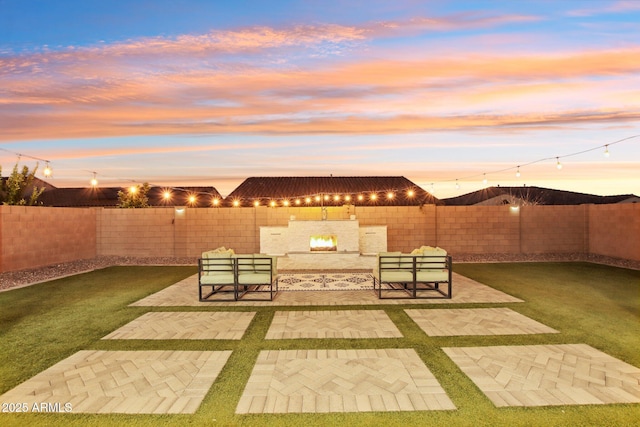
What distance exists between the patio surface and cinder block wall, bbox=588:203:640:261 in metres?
8.99

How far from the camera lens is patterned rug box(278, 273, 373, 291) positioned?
8.27 metres

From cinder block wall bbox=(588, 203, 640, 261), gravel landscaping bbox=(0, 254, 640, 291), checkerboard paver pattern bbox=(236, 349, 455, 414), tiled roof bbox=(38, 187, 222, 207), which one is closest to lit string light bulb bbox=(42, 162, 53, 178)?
gravel landscaping bbox=(0, 254, 640, 291)

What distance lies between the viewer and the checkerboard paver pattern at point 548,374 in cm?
320

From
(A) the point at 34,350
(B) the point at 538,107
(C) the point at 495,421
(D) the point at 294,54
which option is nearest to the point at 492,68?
(B) the point at 538,107

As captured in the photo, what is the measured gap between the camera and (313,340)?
4.75 metres

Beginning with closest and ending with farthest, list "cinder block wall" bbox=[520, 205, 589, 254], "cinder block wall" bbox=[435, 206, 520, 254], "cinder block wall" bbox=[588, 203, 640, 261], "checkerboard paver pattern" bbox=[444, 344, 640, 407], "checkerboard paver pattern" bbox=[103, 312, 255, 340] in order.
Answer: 1. "checkerboard paver pattern" bbox=[444, 344, 640, 407]
2. "checkerboard paver pattern" bbox=[103, 312, 255, 340]
3. "cinder block wall" bbox=[588, 203, 640, 261]
4. "cinder block wall" bbox=[520, 205, 589, 254]
5. "cinder block wall" bbox=[435, 206, 520, 254]

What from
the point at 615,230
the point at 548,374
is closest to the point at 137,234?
the point at 548,374

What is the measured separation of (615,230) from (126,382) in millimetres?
14734

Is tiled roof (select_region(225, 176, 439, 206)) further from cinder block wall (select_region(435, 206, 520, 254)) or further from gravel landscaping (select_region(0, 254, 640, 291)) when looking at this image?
gravel landscaping (select_region(0, 254, 640, 291))

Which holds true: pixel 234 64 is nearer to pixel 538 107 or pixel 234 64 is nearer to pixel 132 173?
pixel 538 107

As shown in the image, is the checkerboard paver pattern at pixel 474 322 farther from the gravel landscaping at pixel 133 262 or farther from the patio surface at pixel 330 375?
the gravel landscaping at pixel 133 262

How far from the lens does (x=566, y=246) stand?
13.1 meters

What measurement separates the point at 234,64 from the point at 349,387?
8130 mm

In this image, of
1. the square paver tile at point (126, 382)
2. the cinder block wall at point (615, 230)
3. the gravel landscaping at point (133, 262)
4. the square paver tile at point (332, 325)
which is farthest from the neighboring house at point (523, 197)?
the square paver tile at point (126, 382)
